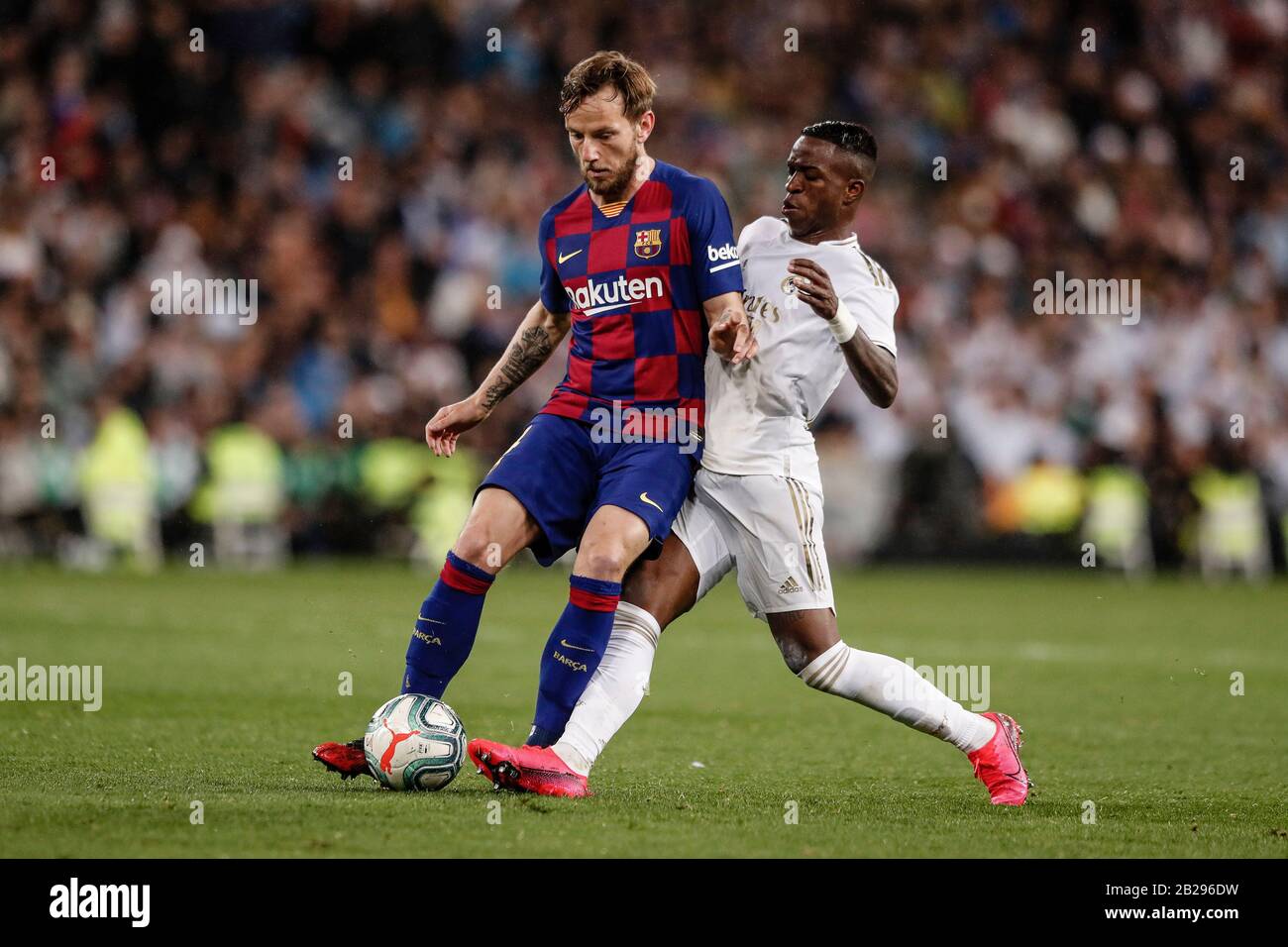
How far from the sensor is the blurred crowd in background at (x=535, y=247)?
17.7m

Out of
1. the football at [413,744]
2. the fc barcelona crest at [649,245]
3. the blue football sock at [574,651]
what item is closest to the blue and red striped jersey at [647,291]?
the fc barcelona crest at [649,245]

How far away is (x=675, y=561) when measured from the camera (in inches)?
242

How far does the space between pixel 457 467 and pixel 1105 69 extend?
997cm

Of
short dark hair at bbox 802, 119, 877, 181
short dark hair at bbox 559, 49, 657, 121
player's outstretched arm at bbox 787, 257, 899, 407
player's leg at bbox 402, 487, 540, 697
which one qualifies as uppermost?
short dark hair at bbox 559, 49, 657, 121

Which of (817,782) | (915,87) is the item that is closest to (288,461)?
(915,87)

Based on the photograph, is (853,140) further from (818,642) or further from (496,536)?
(496,536)

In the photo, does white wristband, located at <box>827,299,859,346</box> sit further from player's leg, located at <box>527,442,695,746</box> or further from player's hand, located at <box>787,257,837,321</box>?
player's leg, located at <box>527,442,695,746</box>

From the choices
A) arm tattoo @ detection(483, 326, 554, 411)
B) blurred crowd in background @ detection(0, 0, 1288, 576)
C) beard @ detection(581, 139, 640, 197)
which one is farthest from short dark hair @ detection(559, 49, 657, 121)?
blurred crowd in background @ detection(0, 0, 1288, 576)

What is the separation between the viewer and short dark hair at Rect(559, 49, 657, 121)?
591 cm

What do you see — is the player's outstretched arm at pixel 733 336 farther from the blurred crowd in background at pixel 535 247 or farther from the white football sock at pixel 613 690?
the blurred crowd in background at pixel 535 247

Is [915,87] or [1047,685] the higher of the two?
[915,87]

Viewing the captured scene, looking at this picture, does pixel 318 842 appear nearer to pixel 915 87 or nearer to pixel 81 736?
pixel 81 736

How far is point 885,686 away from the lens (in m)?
5.98

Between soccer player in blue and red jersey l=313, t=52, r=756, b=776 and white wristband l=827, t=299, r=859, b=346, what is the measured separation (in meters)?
0.29
